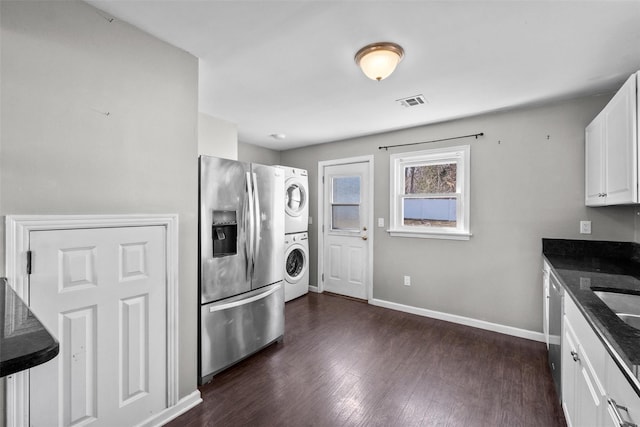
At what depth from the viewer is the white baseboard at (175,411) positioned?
172 cm

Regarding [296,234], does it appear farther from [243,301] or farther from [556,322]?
[556,322]

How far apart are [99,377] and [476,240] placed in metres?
3.46

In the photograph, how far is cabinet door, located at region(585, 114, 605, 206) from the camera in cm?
214

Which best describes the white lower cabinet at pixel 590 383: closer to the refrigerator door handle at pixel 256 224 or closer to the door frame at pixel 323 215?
the refrigerator door handle at pixel 256 224

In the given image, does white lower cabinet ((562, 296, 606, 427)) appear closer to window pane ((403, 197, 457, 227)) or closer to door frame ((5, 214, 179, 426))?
window pane ((403, 197, 457, 227))

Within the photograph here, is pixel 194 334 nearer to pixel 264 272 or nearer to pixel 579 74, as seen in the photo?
pixel 264 272

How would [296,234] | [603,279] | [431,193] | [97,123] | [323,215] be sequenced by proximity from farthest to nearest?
1. [323,215]
2. [296,234]
3. [431,193]
4. [603,279]
5. [97,123]

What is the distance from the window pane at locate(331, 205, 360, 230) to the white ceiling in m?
1.69

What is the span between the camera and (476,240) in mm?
3170

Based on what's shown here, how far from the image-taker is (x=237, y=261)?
236 centimetres

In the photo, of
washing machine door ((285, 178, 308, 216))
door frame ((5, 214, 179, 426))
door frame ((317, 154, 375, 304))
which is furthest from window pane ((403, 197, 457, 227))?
door frame ((5, 214, 179, 426))

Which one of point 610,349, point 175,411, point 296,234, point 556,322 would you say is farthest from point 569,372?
point 296,234

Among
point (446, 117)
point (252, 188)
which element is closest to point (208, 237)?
point (252, 188)

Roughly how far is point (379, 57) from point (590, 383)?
78.1 inches
